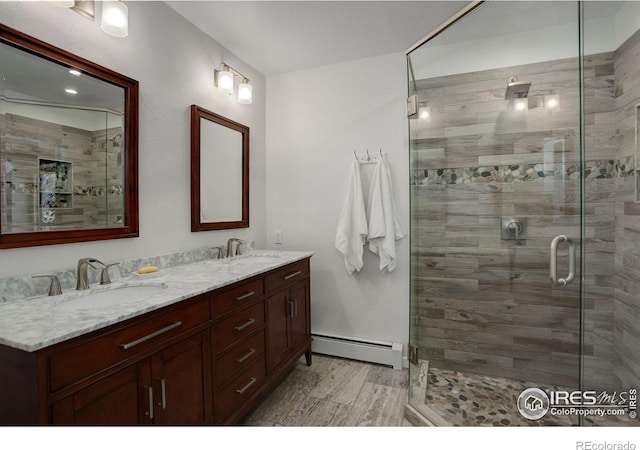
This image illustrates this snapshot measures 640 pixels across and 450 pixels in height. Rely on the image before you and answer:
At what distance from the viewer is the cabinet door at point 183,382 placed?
1233 mm

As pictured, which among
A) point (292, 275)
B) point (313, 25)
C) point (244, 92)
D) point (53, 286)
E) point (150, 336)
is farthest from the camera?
point (244, 92)

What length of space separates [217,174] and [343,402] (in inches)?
70.3

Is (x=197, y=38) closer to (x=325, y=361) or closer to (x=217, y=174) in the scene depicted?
(x=217, y=174)

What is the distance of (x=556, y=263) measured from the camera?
5.98 feet

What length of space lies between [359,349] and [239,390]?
117 centimetres

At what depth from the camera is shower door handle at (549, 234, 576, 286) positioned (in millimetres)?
1742

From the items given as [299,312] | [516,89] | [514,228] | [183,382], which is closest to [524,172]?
[514,228]

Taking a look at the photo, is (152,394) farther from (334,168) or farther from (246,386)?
(334,168)

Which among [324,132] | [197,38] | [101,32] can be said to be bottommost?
[324,132]

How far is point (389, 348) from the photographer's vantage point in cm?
252

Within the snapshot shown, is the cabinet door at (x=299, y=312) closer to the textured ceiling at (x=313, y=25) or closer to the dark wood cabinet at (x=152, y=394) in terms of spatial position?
the dark wood cabinet at (x=152, y=394)

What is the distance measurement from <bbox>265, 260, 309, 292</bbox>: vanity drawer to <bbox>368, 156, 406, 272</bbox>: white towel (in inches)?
22.7

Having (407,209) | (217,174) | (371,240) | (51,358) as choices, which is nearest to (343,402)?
(371,240)

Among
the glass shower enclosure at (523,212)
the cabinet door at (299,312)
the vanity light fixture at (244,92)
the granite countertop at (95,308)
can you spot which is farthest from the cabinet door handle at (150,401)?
the vanity light fixture at (244,92)
